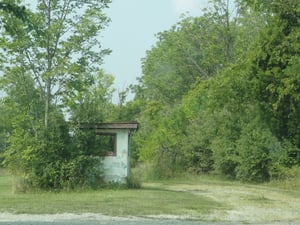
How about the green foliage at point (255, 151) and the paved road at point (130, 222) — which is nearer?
the paved road at point (130, 222)

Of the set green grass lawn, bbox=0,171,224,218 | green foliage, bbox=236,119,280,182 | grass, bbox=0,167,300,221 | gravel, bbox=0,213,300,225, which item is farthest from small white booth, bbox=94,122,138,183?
green foliage, bbox=236,119,280,182

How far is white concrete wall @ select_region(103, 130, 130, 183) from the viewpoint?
21.7m

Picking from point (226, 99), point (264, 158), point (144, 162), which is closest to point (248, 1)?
point (226, 99)

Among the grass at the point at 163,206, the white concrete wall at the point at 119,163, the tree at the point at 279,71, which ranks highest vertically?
the tree at the point at 279,71

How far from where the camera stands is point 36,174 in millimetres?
20750

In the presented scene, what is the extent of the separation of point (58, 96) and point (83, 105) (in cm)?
137

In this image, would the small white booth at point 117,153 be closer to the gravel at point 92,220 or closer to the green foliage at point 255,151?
the gravel at point 92,220

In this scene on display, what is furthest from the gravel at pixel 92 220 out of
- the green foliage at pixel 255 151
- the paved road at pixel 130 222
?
the green foliage at pixel 255 151

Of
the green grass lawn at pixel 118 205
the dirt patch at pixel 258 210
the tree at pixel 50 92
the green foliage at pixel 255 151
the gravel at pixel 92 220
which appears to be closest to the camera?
the gravel at pixel 92 220

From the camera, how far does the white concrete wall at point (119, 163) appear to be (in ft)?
71.2

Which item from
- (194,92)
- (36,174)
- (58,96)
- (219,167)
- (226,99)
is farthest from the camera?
(194,92)

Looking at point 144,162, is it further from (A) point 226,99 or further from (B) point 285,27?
(B) point 285,27

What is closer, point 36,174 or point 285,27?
point 36,174

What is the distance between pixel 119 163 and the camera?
21.7 metres
